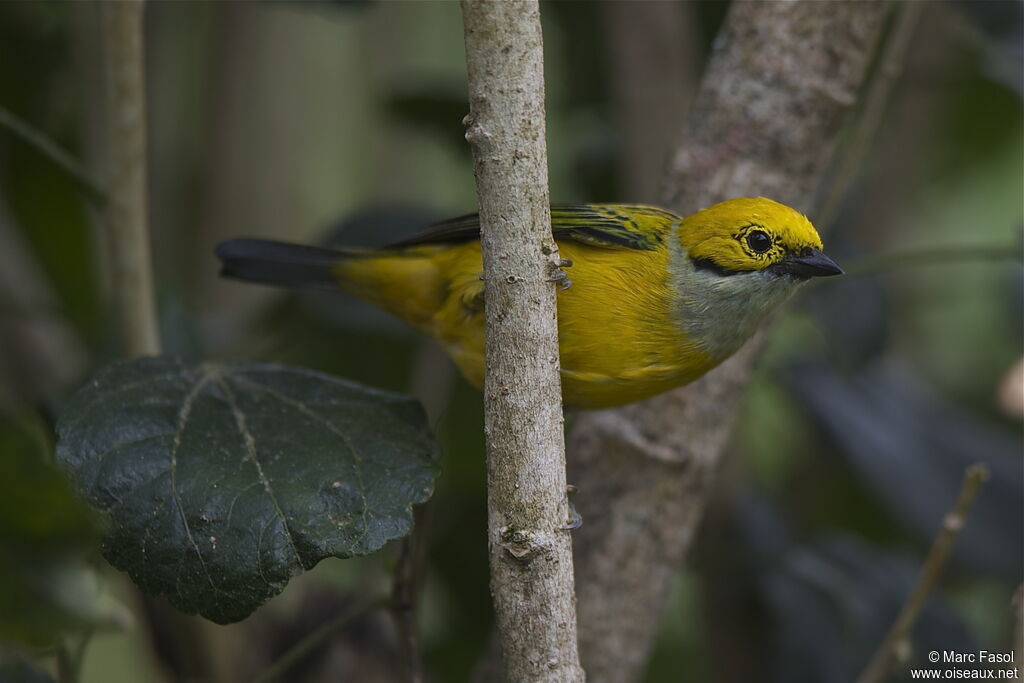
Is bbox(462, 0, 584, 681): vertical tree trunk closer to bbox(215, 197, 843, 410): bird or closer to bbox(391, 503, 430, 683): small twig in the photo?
bbox(391, 503, 430, 683): small twig

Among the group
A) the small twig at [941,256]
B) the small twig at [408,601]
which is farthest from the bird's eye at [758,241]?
the small twig at [408,601]

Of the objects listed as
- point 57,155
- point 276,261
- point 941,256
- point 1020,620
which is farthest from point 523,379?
point 941,256

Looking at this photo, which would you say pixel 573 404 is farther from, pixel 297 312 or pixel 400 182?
pixel 400 182

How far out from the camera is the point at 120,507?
1.46 metres

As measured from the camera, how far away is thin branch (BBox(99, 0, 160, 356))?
1808 mm

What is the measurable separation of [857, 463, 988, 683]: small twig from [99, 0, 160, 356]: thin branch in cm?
147

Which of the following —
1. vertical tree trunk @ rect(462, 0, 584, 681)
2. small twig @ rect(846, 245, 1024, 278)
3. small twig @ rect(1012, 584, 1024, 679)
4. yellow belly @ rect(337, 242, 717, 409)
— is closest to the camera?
small twig @ rect(1012, 584, 1024, 679)

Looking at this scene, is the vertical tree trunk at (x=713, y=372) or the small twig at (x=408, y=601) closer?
the small twig at (x=408, y=601)

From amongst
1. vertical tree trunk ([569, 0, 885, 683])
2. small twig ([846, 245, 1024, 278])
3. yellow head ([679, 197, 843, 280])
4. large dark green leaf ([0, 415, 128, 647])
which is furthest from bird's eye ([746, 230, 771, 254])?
large dark green leaf ([0, 415, 128, 647])

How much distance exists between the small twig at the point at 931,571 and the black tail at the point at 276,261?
134 cm

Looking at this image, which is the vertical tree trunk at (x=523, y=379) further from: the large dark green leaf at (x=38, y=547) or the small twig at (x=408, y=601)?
the large dark green leaf at (x=38, y=547)

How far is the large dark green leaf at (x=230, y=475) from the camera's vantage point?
143cm

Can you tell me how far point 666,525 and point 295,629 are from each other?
→ 85cm

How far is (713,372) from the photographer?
213 centimetres
